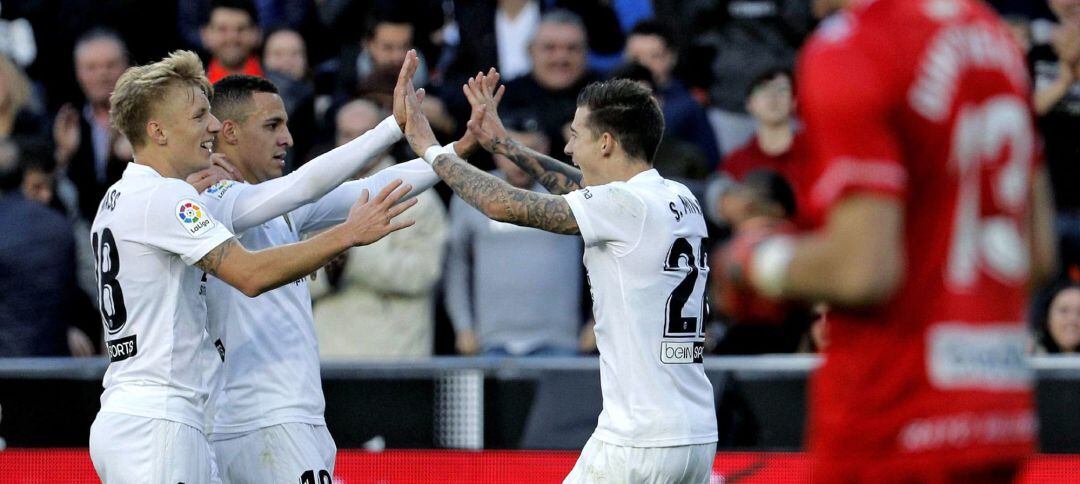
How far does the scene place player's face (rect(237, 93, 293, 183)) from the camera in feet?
22.7

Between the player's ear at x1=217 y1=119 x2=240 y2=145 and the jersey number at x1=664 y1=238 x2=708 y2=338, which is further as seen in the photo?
the player's ear at x1=217 y1=119 x2=240 y2=145

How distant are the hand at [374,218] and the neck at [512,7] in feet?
19.7

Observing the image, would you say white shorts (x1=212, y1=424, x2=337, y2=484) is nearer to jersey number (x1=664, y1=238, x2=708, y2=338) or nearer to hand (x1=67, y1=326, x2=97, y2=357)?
jersey number (x1=664, y1=238, x2=708, y2=338)

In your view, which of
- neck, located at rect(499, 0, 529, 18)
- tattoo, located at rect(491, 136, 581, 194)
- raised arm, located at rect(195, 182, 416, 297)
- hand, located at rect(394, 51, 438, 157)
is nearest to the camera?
raised arm, located at rect(195, 182, 416, 297)

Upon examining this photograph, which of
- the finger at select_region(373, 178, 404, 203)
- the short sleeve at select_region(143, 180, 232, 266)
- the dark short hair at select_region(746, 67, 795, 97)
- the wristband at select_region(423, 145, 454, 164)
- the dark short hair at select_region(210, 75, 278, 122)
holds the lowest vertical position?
the short sleeve at select_region(143, 180, 232, 266)

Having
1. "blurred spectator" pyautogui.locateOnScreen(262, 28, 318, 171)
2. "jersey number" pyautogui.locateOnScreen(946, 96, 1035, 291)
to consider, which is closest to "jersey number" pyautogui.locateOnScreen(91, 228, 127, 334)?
"jersey number" pyautogui.locateOnScreen(946, 96, 1035, 291)

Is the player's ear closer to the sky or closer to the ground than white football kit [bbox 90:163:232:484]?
closer to the sky

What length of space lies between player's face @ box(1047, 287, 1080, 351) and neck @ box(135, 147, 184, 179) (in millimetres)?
5579

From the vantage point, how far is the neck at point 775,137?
33.6ft

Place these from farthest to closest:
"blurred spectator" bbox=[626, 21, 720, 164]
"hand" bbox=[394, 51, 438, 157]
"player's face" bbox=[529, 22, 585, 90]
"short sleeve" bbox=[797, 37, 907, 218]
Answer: "player's face" bbox=[529, 22, 585, 90]
"blurred spectator" bbox=[626, 21, 720, 164]
"hand" bbox=[394, 51, 438, 157]
"short sleeve" bbox=[797, 37, 907, 218]

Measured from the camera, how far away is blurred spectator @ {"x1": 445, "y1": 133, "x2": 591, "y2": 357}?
386 inches

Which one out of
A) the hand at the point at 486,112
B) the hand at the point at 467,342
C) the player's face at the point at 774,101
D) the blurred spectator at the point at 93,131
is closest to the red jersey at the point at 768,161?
the player's face at the point at 774,101

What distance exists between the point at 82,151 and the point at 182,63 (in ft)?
18.5

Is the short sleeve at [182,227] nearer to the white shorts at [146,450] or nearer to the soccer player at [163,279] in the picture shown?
the soccer player at [163,279]
